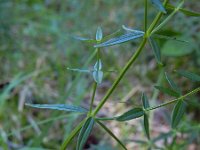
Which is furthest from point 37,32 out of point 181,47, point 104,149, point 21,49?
point 104,149

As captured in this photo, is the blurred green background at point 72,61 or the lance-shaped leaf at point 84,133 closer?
the lance-shaped leaf at point 84,133

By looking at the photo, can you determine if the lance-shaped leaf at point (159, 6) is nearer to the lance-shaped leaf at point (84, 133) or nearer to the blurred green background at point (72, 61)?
the lance-shaped leaf at point (84, 133)

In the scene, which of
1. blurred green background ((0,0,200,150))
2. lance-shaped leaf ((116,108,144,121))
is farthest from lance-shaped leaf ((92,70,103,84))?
blurred green background ((0,0,200,150))

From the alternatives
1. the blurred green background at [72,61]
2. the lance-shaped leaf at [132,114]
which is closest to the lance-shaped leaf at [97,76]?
the lance-shaped leaf at [132,114]

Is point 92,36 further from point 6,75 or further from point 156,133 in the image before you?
point 156,133

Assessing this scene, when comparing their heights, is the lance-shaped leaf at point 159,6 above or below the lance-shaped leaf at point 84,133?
above

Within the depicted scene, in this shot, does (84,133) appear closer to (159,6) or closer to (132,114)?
(132,114)

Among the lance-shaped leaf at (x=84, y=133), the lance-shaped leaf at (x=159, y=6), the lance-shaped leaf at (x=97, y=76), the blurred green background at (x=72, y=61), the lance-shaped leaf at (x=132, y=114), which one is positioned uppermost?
the lance-shaped leaf at (x=159, y=6)
